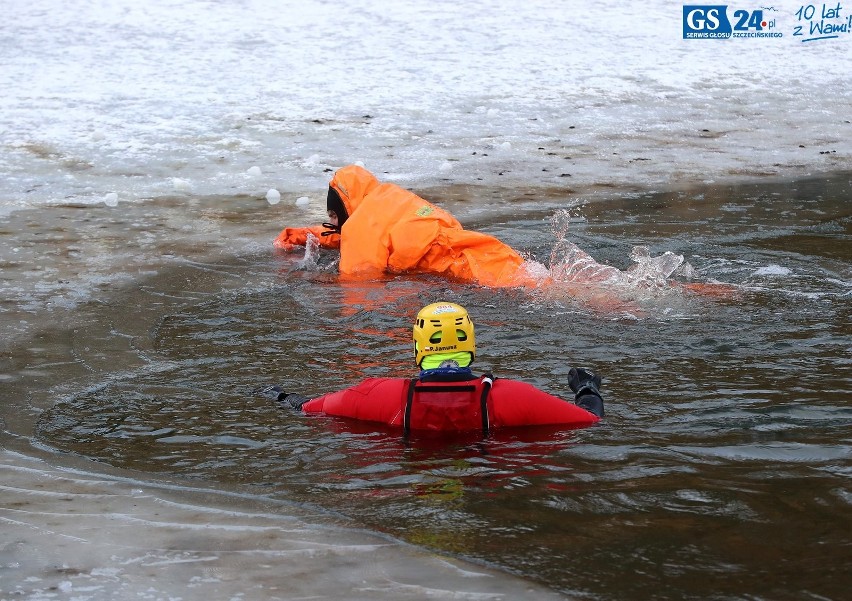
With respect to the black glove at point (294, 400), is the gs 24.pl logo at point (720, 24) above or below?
above

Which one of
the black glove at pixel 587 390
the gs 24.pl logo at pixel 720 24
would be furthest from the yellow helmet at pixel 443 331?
the gs 24.pl logo at pixel 720 24

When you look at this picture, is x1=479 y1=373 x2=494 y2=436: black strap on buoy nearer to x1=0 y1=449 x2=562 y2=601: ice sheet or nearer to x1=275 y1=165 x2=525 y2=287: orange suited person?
x1=0 y1=449 x2=562 y2=601: ice sheet

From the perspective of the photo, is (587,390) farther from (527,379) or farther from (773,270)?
(773,270)

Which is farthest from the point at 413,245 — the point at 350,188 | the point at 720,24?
the point at 720,24

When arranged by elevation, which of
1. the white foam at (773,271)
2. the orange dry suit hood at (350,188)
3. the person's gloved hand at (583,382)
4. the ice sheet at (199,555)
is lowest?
the ice sheet at (199,555)

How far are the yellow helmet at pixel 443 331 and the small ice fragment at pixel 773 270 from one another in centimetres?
394

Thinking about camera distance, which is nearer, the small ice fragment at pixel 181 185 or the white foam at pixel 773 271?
the white foam at pixel 773 271

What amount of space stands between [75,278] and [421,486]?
4853 mm

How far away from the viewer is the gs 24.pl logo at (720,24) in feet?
61.3

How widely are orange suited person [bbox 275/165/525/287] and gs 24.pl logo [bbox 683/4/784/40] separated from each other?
11475 millimetres

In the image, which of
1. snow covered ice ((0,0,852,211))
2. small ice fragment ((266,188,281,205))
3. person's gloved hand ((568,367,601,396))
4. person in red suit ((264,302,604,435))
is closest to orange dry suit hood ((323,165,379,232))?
small ice fragment ((266,188,281,205))

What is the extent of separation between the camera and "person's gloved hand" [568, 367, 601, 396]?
545cm

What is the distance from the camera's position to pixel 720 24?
1892 cm

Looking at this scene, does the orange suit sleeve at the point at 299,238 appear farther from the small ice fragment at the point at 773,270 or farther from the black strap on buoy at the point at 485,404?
the black strap on buoy at the point at 485,404
